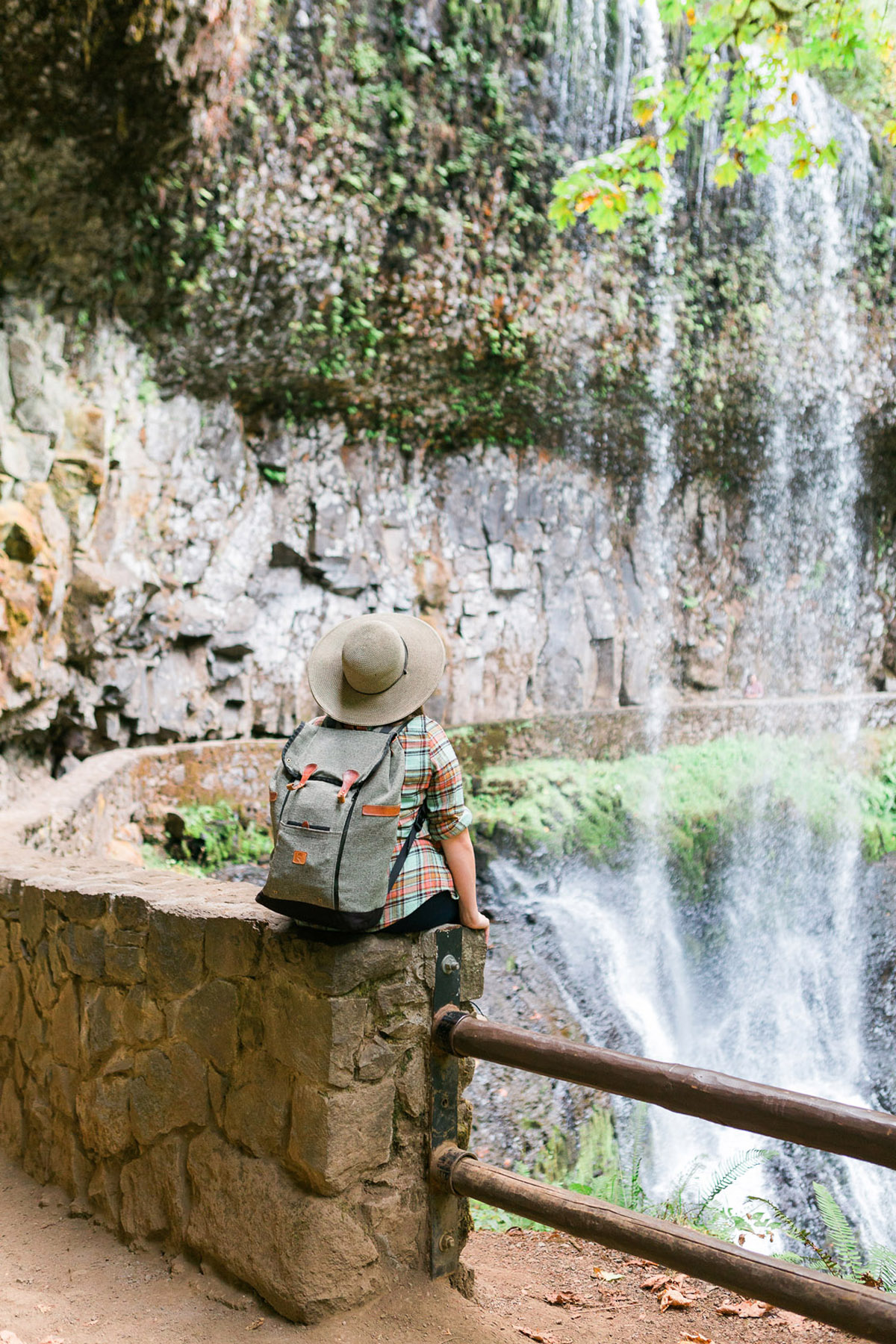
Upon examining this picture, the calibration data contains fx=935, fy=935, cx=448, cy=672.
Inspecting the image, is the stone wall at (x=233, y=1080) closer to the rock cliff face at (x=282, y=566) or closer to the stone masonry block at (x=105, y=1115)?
the stone masonry block at (x=105, y=1115)

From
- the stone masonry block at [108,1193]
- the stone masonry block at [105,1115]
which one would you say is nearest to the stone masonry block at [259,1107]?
the stone masonry block at [105,1115]

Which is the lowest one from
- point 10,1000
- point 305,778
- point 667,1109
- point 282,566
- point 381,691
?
point 10,1000

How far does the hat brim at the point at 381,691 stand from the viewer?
223cm

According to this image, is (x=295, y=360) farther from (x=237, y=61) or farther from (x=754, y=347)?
(x=754, y=347)

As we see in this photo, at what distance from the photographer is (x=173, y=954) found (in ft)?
8.28

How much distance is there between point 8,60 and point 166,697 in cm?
550

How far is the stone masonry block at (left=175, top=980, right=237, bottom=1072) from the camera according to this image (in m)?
2.38

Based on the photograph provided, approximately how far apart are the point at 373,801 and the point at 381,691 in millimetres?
287

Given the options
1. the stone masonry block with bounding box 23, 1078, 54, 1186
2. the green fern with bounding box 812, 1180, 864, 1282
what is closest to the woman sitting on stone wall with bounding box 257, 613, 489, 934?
the stone masonry block with bounding box 23, 1078, 54, 1186

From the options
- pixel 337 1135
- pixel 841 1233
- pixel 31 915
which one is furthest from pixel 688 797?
pixel 337 1135

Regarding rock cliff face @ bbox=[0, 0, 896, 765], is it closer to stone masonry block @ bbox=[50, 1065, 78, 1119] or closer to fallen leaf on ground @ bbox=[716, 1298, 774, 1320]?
stone masonry block @ bbox=[50, 1065, 78, 1119]

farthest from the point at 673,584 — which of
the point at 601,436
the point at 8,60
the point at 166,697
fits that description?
the point at 8,60

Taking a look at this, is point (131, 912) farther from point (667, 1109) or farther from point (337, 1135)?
point (667, 1109)

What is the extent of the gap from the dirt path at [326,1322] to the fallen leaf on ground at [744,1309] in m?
0.02
